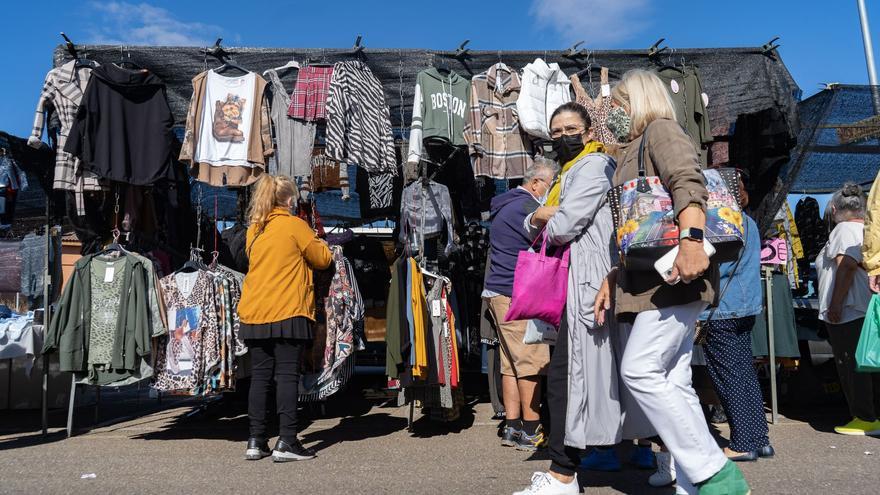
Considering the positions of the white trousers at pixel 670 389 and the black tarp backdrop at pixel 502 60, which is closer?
the white trousers at pixel 670 389

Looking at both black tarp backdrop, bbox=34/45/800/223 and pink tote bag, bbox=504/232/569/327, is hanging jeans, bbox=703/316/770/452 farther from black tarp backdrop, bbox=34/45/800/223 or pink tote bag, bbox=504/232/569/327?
black tarp backdrop, bbox=34/45/800/223

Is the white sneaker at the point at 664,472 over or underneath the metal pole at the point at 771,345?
underneath

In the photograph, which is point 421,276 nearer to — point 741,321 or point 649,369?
point 741,321

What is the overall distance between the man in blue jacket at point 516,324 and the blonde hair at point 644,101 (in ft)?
5.27

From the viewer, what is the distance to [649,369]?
286 centimetres

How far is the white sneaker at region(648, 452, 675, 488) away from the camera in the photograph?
11.8 ft

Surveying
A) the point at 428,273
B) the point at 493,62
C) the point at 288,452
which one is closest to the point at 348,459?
the point at 288,452

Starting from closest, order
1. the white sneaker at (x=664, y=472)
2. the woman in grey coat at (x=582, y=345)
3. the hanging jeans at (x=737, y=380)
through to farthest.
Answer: the woman in grey coat at (x=582, y=345)
the white sneaker at (x=664, y=472)
the hanging jeans at (x=737, y=380)

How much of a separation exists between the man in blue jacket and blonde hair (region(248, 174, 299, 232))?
159 centimetres

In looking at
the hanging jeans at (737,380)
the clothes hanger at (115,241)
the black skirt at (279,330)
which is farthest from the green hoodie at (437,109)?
the hanging jeans at (737,380)

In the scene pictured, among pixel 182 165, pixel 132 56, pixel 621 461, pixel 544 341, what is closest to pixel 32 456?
pixel 182 165

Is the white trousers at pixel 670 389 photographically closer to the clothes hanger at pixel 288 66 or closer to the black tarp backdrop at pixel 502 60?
the black tarp backdrop at pixel 502 60

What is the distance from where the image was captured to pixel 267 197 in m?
4.91

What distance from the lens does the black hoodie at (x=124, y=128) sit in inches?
222
